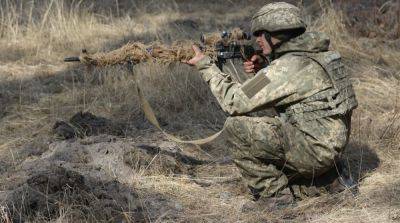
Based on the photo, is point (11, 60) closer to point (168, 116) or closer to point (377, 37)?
point (168, 116)

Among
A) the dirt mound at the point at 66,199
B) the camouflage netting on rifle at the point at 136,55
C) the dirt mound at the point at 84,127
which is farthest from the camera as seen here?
the dirt mound at the point at 84,127

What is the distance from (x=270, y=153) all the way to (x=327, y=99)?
1.71 feet

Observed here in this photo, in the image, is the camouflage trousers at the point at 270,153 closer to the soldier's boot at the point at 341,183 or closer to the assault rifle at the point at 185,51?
the soldier's boot at the point at 341,183

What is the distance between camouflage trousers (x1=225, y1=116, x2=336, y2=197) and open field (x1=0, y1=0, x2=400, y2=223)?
21cm

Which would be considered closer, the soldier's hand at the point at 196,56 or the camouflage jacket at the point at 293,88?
the camouflage jacket at the point at 293,88

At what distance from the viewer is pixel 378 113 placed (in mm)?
6672

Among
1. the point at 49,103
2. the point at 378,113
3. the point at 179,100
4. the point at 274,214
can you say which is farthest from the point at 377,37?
the point at 274,214

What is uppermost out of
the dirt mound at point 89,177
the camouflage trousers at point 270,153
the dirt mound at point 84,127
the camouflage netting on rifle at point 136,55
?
the camouflage netting on rifle at point 136,55

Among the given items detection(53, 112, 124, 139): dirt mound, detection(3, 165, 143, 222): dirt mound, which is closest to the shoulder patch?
detection(3, 165, 143, 222): dirt mound

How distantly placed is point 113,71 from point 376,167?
3.23 metres

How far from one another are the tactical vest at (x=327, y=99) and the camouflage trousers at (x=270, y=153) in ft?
0.43

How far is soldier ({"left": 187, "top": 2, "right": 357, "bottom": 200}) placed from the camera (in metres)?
4.52

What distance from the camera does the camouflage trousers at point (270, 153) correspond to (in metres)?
4.61

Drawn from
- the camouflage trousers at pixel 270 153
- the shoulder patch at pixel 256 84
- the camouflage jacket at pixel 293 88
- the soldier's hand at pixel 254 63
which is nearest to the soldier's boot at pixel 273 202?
the camouflage trousers at pixel 270 153
